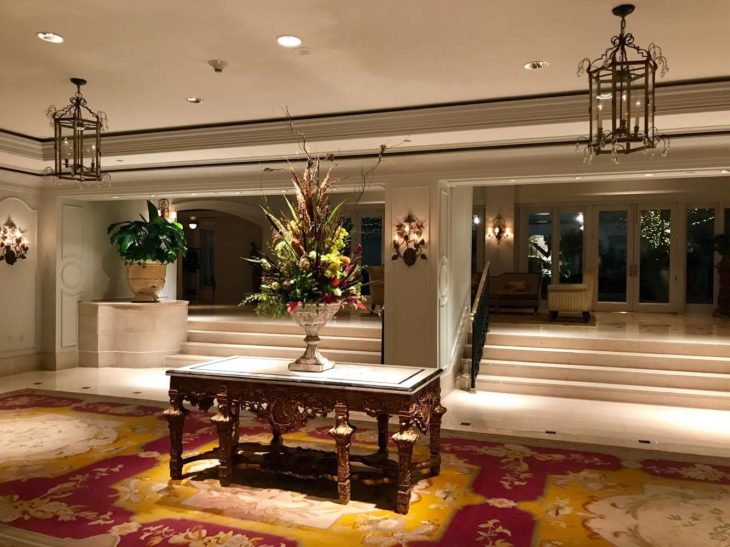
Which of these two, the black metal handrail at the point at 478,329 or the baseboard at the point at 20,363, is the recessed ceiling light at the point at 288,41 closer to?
the black metal handrail at the point at 478,329

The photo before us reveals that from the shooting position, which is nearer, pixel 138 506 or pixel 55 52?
pixel 138 506

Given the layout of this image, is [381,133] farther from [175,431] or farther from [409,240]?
[175,431]

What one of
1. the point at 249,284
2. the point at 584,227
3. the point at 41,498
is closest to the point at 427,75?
the point at 41,498

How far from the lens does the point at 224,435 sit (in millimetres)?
4055

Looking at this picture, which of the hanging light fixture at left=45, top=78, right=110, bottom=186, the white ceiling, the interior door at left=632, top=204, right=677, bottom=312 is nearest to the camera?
the white ceiling

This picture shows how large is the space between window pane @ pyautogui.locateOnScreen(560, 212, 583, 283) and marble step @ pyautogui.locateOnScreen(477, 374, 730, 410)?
265 inches

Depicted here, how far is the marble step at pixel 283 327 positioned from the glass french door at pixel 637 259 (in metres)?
5.94

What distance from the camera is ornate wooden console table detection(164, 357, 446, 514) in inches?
143

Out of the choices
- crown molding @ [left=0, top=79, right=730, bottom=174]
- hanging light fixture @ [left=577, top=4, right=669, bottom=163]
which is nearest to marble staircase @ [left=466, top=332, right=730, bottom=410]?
crown molding @ [left=0, top=79, right=730, bottom=174]

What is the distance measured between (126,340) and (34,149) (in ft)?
10.1

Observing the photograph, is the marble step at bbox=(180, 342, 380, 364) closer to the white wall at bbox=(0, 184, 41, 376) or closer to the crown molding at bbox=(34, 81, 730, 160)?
the white wall at bbox=(0, 184, 41, 376)

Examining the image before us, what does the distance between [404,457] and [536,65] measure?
286 cm

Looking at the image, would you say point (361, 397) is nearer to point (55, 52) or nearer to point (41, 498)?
point (41, 498)

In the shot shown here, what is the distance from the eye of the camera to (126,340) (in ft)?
29.5
